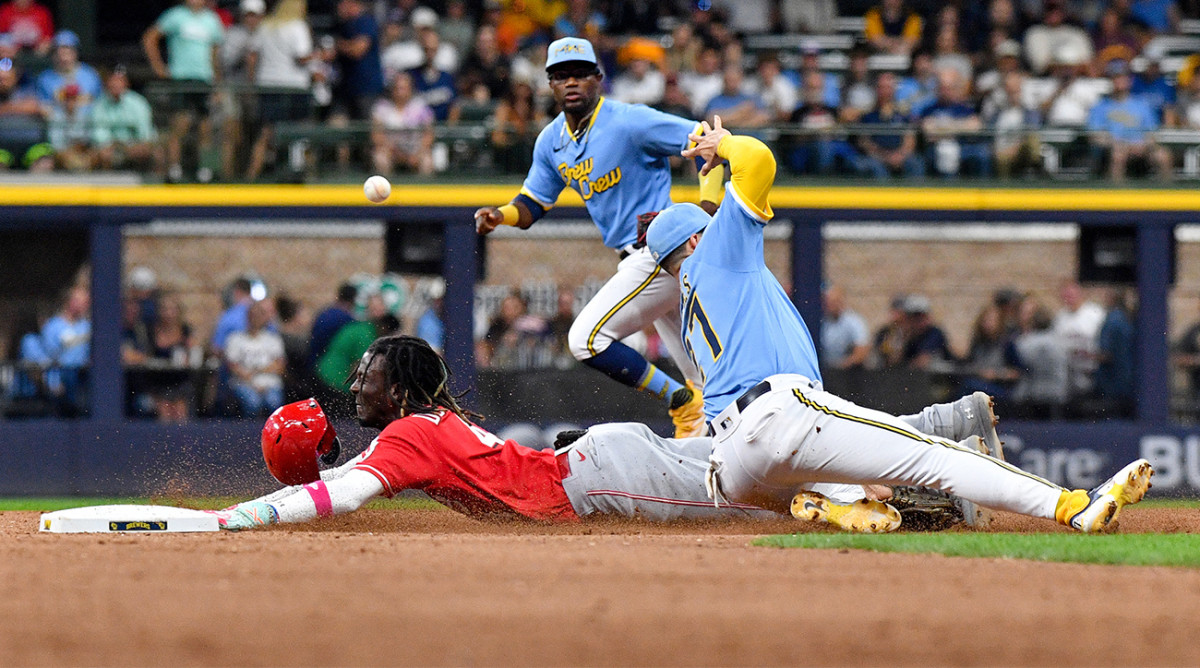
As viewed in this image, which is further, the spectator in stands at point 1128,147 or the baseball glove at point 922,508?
the spectator in stands at point 1128,147

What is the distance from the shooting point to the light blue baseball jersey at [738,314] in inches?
243

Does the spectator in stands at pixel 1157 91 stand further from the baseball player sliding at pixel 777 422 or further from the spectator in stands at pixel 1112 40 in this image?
the baseball player sliding at pixel 777 422

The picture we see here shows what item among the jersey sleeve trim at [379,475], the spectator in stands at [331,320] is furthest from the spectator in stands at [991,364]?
the jersey sleeve trim at [379,475]

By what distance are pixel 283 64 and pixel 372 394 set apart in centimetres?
788

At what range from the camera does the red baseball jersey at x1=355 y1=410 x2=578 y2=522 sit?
20.5 feet

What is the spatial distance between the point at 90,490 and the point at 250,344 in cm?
179

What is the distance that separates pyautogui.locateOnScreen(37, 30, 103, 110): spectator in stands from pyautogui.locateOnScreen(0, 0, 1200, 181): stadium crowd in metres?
0.02

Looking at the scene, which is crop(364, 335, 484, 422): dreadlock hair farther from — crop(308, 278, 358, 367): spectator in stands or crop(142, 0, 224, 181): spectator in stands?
crop(142, 0, 224, 181): spectator in stands

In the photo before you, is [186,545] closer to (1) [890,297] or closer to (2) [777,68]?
(1) [890,297]

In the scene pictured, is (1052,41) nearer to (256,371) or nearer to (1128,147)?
(1128,147)

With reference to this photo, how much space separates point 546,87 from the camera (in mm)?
13930

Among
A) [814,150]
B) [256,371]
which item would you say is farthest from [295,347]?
[814,150]

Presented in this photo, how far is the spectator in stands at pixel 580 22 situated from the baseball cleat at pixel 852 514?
9.04m

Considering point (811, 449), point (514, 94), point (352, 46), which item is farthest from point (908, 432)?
point (352, 46)
